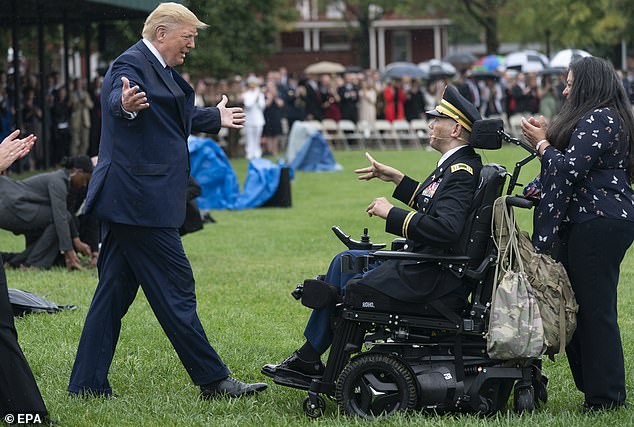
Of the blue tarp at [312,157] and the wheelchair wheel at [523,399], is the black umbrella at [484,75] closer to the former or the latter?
the blue tarp at [312,157]

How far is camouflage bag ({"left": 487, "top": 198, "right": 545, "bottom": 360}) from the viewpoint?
19.1 ft

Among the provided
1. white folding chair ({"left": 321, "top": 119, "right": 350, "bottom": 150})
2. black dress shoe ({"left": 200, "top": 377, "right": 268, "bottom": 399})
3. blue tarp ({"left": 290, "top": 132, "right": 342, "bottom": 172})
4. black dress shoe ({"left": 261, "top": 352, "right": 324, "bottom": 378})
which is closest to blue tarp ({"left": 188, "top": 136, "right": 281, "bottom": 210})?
blue tarp ({"left": 290, "top": 132, "right": 342, "bottom": 172})

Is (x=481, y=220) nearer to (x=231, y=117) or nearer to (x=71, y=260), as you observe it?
(x=231, y=117)

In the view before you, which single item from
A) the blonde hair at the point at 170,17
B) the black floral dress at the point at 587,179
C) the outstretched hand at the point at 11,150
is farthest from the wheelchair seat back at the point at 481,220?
the outstretched hand at the point at 11,150

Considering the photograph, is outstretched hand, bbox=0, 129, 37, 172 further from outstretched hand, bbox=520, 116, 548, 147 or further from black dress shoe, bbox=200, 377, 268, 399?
outstretched hand, bbox=520, 116, 548, 147

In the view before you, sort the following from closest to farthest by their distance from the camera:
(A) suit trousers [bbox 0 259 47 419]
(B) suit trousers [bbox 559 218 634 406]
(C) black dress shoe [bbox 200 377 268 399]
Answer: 1. (A) suit trousers [bbox 0 259 47 419]
2. (B) suit trousers [bbox 559 218 634 406]
3. (C) black dress shoe [bbox 200 377 268 399]

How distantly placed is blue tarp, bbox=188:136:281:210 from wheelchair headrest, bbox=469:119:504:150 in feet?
40.3

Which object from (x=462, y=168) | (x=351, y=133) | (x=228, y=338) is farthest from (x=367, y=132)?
(x=462, y=168)

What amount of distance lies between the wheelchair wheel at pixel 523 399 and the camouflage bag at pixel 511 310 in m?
0.30

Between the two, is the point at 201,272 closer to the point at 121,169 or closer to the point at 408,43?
the point at 121,169

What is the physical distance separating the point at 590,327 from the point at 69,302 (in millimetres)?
5158

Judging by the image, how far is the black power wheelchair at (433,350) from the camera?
598cm

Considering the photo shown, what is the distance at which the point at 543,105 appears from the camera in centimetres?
3569

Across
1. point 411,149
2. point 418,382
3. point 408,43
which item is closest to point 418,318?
point 418,382
